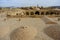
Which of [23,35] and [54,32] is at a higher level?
[23,35]

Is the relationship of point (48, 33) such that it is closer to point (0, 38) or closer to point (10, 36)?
point (10, 36)

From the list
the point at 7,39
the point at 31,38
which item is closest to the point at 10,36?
the point at 7,39

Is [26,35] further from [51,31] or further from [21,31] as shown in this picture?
[51,31]

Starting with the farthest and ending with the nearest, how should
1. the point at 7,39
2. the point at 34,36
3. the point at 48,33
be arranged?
the point at 48,33, the point at 34,36, the point at 7,39

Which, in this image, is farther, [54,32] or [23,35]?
[54,32]

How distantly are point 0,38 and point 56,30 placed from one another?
517 centimetres

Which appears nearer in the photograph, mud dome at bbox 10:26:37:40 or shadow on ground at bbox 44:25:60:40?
mud dome at bbox 10:26:37:40

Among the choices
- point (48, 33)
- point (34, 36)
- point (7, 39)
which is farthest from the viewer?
point (48, 33)

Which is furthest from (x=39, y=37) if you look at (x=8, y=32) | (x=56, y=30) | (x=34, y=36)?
(x=8, y=32)

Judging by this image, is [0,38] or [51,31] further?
[51,31]

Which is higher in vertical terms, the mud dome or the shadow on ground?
the mud dome

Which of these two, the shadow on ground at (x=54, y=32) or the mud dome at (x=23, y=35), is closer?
the mud dome at (x=23, y=35)

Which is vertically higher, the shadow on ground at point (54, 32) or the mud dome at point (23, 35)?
the mud dome at point (23, 35)

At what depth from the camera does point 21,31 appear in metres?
12.7
